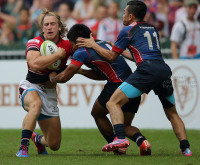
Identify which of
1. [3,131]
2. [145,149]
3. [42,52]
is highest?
[42,52]

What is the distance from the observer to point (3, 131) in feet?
36.6

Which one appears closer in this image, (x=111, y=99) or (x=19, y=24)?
(x=111, y=99)

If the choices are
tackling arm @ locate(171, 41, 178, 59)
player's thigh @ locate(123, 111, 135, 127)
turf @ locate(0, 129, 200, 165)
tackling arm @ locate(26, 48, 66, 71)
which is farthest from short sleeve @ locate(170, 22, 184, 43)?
tackling arm @ locate(26, 48, 66, 71)

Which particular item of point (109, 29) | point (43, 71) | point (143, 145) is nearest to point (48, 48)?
point (43, 71)

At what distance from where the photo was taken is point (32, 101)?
22.0ft

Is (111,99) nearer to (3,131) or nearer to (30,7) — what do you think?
(3,131)

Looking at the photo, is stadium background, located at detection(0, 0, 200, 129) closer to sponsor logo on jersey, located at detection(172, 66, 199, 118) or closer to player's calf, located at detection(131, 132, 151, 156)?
sponsor logo on jersey, located at detection(172, 66, 199, 118)

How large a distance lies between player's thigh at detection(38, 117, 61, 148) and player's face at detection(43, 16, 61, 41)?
1278mm

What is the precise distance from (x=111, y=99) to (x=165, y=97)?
0.84 meters

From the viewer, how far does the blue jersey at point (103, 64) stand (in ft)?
21.6

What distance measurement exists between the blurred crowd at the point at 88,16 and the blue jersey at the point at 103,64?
5.66m

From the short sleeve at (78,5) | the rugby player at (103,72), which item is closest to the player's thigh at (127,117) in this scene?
the rugby player at (103,72)

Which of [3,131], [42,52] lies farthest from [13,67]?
[42,52]

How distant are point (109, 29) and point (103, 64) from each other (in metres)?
6.20
